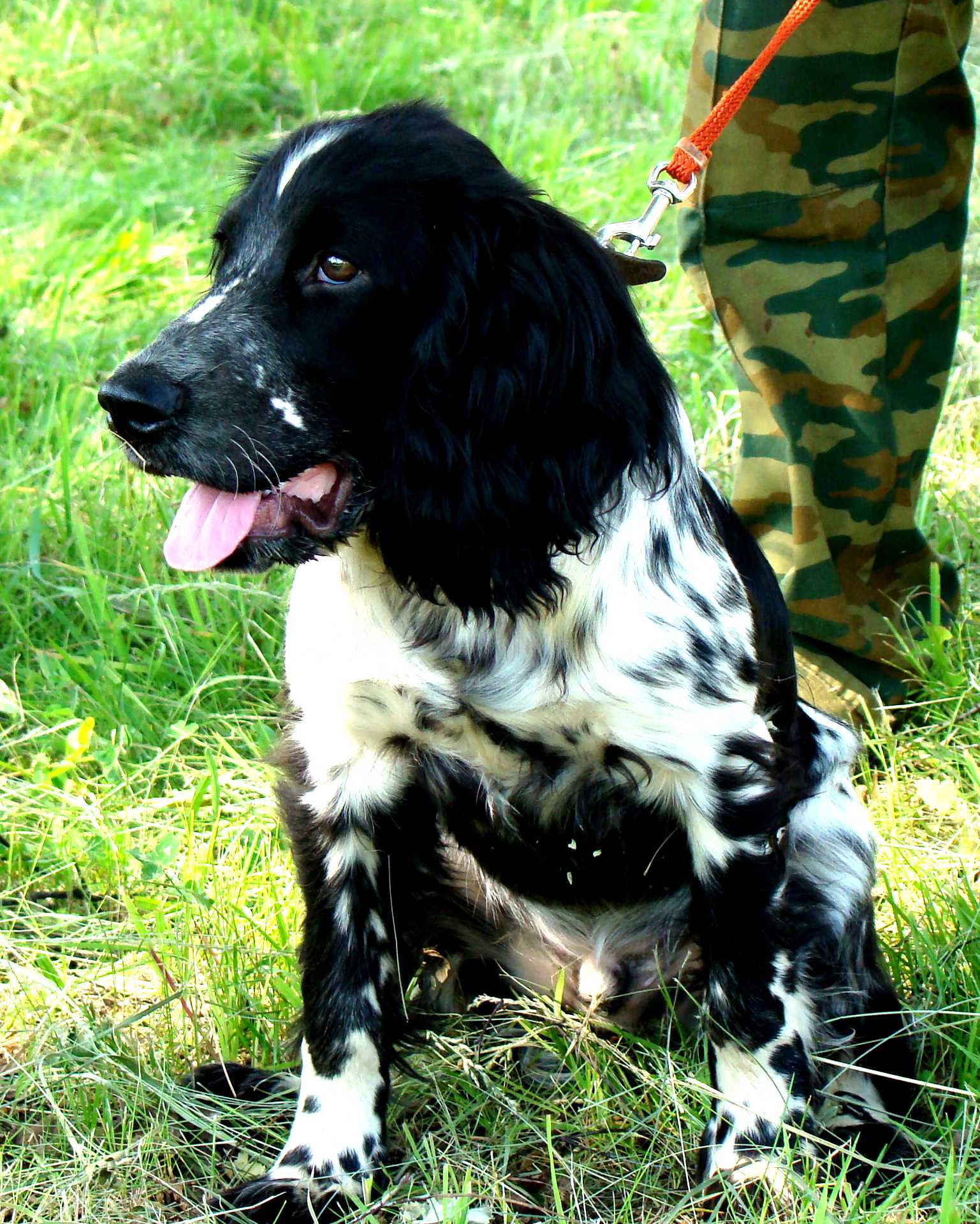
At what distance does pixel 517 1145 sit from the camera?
8.29 ft

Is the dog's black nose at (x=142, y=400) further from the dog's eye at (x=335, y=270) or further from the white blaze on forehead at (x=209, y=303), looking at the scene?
the dog's eye at (x=335, y=270)

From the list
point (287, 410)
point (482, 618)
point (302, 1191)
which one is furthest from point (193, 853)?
point (287, 410)

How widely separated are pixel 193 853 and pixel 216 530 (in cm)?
102

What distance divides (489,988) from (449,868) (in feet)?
0.98

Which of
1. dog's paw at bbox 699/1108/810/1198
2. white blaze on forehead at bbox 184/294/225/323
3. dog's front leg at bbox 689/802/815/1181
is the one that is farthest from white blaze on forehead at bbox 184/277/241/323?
dog's paw at bbox 699/1108/810/1198

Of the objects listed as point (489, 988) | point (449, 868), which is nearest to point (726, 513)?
point (449, 868)

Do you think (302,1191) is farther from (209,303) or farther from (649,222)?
(649,222)

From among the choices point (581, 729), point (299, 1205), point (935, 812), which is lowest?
point (935, 812)

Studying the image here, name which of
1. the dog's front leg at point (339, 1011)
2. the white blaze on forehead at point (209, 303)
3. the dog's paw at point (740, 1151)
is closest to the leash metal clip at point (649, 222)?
the white blaze on forehead at point (209, 303)

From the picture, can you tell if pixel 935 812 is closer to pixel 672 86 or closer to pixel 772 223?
pixel 772 223

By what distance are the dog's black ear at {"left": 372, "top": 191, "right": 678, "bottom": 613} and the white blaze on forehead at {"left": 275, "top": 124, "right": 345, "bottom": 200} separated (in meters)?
0.26

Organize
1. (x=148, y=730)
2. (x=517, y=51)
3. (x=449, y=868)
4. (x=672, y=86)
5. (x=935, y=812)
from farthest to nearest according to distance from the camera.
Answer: (x=517, y=51), (x=672, y=86), (x=148, y=730), (x=935, y=812), (x=449, y=868)

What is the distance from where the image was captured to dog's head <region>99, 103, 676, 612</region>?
2322 millimetres

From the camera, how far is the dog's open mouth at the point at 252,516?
2.36m
